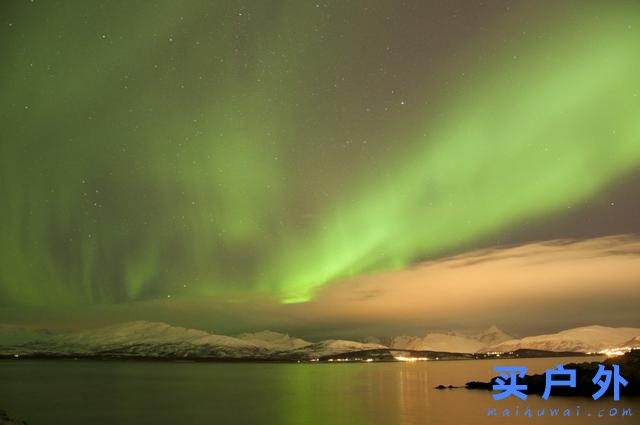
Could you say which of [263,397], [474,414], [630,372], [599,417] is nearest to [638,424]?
[599,417]

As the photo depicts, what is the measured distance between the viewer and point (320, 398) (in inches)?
3664

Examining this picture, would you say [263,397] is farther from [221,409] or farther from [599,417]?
[599,417]

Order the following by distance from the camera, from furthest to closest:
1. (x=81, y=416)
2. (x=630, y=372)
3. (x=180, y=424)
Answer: (x=630, y=372), (x=81, y=416), (x=180, y=424)

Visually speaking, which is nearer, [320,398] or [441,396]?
[441,396]

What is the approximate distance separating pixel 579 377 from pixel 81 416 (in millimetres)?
66408

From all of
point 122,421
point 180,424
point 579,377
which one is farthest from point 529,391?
point 122,421

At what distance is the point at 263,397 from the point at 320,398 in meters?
10.3

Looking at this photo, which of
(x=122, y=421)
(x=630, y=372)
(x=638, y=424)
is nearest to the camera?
(x=638, y=424)

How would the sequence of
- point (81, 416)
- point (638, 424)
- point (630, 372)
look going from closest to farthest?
point (638, 424) → point (81, 416) → point (630, 372)

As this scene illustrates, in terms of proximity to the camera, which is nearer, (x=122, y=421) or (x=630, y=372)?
(x=122, y=421)

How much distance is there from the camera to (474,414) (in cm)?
6144

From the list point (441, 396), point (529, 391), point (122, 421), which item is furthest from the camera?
point (441, 396)

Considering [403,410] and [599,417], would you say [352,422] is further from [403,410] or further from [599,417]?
[599,417]

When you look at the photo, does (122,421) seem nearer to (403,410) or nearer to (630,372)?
(403,410)
